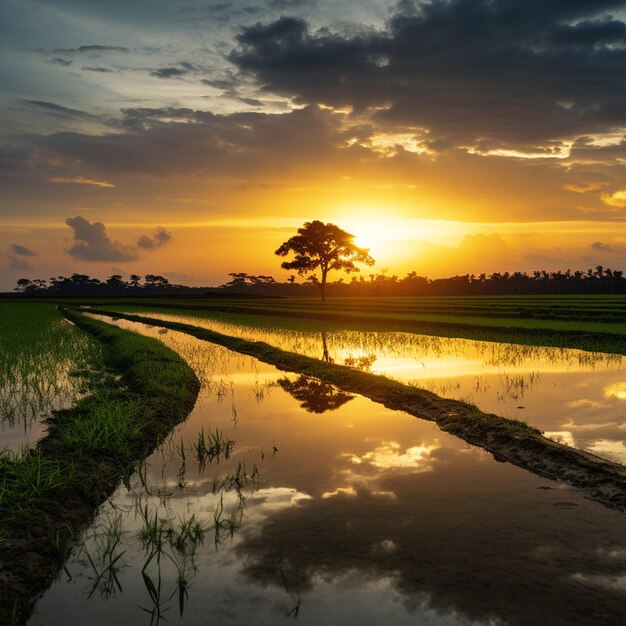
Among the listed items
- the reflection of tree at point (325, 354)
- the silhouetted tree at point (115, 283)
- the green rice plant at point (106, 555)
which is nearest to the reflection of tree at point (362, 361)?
the reflection of tree at point (325, 354)

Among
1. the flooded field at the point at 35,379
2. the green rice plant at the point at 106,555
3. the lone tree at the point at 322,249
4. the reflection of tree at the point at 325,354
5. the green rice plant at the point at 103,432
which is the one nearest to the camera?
the green rice plant at the point at 106,555

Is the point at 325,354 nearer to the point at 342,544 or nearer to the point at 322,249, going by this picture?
the point at 342,544

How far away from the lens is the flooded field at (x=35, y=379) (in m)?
10.4

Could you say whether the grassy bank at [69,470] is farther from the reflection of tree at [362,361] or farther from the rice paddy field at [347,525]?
the reflection of tree at [362,361]

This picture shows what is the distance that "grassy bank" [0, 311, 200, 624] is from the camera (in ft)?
17.1

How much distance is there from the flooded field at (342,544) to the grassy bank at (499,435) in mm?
352

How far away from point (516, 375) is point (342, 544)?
10.9 meters

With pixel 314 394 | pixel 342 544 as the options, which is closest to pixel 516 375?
pixel 314 394

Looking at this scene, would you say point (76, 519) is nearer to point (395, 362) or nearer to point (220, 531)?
point (220, 531)

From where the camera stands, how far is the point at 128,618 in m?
4.50

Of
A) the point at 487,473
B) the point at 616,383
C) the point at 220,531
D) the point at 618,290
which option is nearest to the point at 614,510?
the point at 487,473

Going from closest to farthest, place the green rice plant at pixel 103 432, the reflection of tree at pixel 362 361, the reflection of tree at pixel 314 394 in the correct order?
1. the green rice plant at pixel 103 432
2. the reflection of tree at pixel 314 394
3. the reflection of tree at pixel 362 361

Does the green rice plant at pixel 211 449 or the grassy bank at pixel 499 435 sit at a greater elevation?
the grassy bank at pixel 499 435

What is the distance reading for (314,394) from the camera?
13.8 metres
